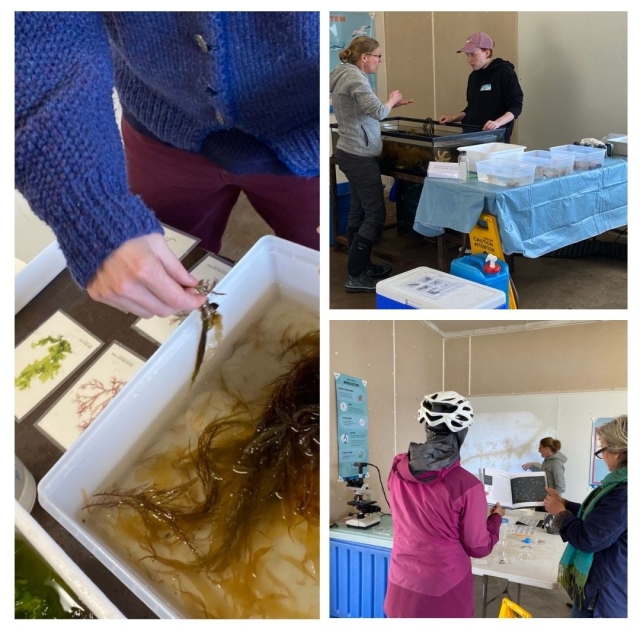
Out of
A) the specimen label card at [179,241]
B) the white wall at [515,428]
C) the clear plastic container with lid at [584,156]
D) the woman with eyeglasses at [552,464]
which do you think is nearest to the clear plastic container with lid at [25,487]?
the specimen label card at [179,241]

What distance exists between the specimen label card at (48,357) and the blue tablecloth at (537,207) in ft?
3.66

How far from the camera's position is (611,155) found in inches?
73.2

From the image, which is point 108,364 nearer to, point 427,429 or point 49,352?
point 49,352

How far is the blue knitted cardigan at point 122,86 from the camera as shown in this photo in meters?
0.86

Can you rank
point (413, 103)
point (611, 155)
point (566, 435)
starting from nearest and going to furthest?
point (566, 435)
point (413, 103)
point (611, 155)

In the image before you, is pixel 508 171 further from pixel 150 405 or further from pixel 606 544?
pixel 150 405

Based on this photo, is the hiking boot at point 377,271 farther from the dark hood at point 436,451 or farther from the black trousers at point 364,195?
the dark hood at point 436,451

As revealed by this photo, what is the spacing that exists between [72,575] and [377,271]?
104cm

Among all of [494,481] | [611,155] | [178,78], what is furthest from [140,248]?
[611,155]

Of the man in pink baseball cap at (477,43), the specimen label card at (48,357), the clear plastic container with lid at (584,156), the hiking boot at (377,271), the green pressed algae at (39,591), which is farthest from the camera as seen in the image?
the clear plastic container with lid at (584,156)

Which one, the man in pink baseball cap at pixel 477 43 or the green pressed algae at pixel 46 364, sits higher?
the man in pink baseball cap at pixel 477 43

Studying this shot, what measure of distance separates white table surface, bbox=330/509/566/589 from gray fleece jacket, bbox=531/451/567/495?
0.51 feet

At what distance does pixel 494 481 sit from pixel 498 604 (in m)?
0.25

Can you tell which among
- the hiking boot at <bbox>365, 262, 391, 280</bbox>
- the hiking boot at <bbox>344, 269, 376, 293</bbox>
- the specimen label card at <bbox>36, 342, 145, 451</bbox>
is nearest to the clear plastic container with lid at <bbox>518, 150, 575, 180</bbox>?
the hiking boot at <bbox>365, 262, 391, 280</bbox>
